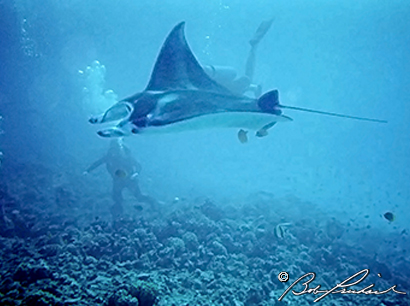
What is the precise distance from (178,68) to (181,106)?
52.8 inches

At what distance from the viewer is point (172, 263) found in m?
5.08

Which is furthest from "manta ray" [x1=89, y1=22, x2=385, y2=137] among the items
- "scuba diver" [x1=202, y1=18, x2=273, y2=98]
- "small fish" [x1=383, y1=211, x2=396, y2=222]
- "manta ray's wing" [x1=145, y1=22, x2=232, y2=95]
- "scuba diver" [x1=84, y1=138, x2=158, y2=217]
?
"scuba diver" [x1=84, y1=138, x2=158, y2=217]

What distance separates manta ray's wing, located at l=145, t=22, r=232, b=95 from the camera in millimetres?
3863

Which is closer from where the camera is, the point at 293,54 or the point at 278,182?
the point at 278,182

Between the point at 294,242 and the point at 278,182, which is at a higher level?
the point at 278,182

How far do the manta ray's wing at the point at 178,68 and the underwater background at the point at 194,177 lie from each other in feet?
9.87

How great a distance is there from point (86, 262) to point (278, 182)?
83.5 feet

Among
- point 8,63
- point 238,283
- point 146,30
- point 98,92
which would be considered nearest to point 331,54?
point 146,30

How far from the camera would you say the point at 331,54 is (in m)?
55.6

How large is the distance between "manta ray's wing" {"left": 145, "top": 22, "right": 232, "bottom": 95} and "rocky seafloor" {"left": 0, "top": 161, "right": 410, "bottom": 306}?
3005mm

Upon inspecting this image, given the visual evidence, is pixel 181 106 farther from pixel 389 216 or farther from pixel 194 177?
pixel 194 177

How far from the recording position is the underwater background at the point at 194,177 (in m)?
4.72

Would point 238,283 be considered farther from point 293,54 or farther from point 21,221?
point 293,54

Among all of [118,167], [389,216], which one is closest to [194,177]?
[118,167]
